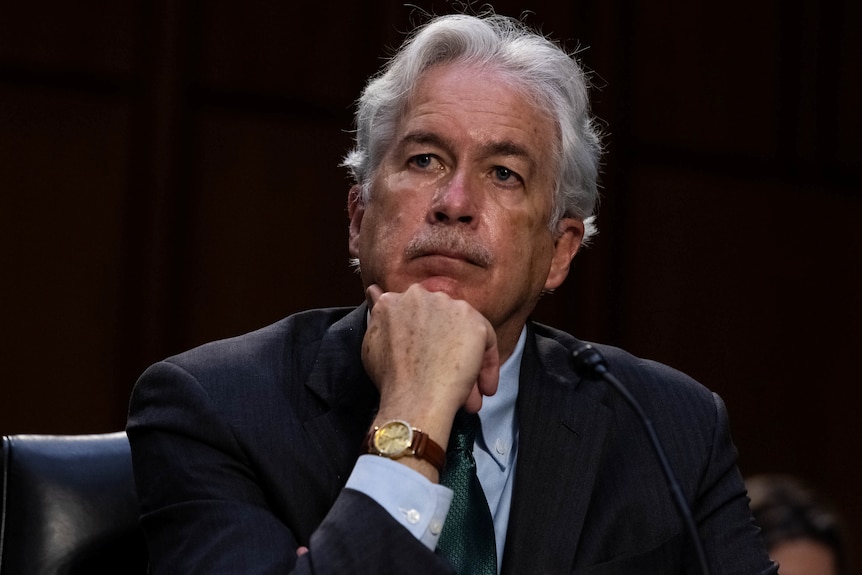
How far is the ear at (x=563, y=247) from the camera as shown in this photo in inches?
71.8

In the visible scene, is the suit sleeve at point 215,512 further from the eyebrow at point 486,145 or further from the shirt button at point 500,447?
the eyebrow at point 486,145

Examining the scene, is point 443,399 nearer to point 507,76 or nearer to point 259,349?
point 259,349

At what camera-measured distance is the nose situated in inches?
63.5

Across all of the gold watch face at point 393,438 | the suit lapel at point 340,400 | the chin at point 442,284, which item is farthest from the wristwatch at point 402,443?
the chin at point 442,284

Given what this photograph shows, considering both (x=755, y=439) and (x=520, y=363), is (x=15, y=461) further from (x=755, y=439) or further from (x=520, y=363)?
(x=755, y=439)

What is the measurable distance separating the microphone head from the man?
203mm

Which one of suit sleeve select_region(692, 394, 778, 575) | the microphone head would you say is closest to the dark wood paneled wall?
suit sleeve select_region(692, 394, 778, 575)

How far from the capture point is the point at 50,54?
254cm

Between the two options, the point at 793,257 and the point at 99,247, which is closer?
the point at 99,247

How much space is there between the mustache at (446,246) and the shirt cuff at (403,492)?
36 centimetres

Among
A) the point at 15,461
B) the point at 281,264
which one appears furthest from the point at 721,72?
the point at 15,461

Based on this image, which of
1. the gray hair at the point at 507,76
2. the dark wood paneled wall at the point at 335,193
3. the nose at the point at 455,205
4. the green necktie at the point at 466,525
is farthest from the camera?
the dark wood paneled wall at the point at 335,193

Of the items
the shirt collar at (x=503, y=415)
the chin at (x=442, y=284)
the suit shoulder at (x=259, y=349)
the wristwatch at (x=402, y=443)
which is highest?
the chin at (x=442, y=284)

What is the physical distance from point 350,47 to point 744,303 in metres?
1.35
